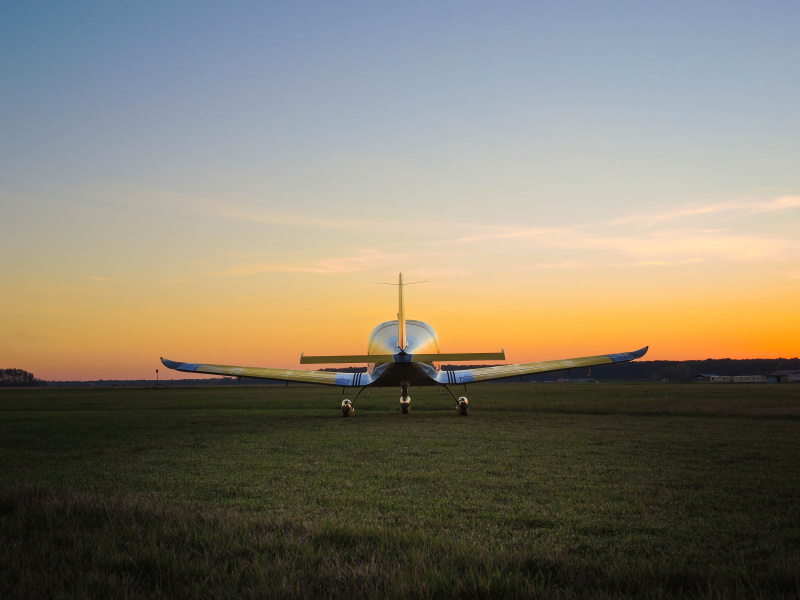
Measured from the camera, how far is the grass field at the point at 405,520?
10.6ft

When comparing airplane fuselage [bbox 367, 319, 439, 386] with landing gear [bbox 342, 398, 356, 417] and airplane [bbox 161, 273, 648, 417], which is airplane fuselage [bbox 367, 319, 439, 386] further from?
landing gear [bbox 342, 398, 356, 417]

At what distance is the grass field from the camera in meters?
3.24

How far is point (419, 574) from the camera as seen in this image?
324cm

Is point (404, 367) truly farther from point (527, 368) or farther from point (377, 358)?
point (527, 368)

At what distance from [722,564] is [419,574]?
2.18 metres

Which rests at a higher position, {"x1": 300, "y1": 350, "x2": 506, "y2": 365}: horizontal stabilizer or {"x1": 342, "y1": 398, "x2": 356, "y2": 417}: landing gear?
{"x1": 300, "y1": 350, "x2": 506, "y2": 365}: horizontal stabilizer

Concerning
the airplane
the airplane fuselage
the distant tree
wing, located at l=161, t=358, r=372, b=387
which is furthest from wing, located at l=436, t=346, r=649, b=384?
the distant tree

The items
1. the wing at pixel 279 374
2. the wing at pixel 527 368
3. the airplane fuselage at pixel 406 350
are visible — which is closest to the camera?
the airplane fuselage at pixel 406 350

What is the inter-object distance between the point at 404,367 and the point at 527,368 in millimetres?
5905

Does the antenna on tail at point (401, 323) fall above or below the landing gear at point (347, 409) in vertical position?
above

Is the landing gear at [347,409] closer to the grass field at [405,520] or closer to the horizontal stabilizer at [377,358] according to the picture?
the horizontal stabilizer at [377,358]

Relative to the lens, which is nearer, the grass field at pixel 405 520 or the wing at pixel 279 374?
the grass field at pixel 405 520

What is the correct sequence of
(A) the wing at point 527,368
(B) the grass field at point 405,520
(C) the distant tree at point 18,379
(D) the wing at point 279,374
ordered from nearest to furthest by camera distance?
(B) the grass field at point 405,520 < (D) the wing at point 279,374 < (A) the wing at point 527,368 < (C) the distant tree at point 18,379

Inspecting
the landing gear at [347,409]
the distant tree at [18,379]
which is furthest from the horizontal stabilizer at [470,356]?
the distant tree at [18,379]
